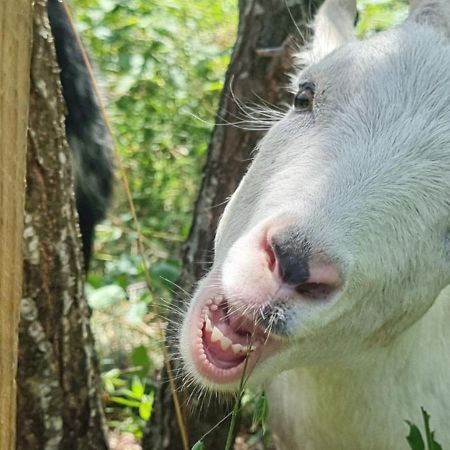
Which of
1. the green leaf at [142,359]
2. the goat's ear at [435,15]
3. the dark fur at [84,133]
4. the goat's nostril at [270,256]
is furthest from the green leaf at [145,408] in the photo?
the goat's nostril at [270,256]

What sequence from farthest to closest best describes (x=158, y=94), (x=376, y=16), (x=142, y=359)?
(x=158, y=94)
(x=376, y=16)
(x=142, y=359)

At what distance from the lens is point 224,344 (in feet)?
7.93

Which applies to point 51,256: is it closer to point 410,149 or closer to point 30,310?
point 30,310

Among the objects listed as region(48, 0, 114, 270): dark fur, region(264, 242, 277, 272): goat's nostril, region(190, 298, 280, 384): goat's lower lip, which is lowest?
region(48, 0, 114, 270): dark fur

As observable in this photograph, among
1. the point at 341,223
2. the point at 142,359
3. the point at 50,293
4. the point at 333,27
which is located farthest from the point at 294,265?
the point at 142,359

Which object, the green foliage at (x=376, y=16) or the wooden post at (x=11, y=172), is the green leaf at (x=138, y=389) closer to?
the green foliage at (x=376, y=16)

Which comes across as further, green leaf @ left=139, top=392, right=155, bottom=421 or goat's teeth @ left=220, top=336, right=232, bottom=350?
green leaf @ left=139, top=392, right=155, bottom=421

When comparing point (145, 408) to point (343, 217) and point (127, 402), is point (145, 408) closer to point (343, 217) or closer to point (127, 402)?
point (127, 402)

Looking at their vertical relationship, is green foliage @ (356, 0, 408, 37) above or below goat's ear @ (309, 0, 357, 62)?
below

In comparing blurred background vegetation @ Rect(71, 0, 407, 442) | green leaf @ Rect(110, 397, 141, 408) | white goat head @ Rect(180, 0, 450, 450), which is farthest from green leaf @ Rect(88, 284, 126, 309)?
white goat head @ Rect(180, 0, 450, 450)

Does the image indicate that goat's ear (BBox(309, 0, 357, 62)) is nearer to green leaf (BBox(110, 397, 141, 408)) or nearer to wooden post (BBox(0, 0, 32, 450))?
wooden post (BBox(0, 0, 32, 450))

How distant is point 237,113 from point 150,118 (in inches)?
107

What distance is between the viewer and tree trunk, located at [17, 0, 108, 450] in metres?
3.02

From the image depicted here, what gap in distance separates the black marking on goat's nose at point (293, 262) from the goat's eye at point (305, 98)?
0.75m
